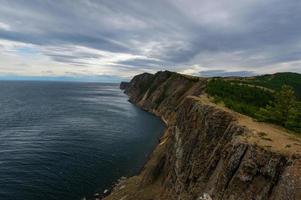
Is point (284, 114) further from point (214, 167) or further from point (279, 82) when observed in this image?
point (279, 82)

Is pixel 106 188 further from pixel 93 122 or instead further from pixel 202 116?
pixel 93 122

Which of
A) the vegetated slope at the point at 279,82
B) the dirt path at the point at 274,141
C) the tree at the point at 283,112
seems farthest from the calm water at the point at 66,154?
the vegetated slope at the point at 279,82

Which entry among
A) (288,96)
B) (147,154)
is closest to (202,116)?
(288,96)

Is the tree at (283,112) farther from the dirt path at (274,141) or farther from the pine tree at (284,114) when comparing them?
the dirt path at (274,141)

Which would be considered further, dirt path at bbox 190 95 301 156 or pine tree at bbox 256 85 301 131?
pine tree at bbox 256 85 301 131

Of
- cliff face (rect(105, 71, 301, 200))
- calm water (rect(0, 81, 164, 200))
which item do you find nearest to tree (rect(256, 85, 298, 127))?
cliff face (rect(105, 71, 301, 200))

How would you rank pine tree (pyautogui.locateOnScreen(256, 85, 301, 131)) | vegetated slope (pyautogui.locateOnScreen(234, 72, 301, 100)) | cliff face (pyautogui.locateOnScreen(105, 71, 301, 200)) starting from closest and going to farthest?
cliff face (pyautogui.locateOnScreen(105, 71, 301, 200)) < pine tree (pyautogui.locateOnScreen(256, 85, 301, 131)) < vegetated slope (pyautogui.locateOnScreen(234, 72, 301, 100))

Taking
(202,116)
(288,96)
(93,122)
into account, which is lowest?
(93,122)

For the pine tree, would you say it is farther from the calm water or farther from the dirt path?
the calm water
